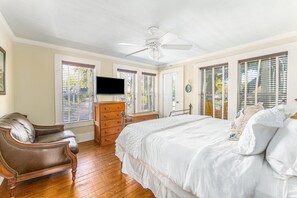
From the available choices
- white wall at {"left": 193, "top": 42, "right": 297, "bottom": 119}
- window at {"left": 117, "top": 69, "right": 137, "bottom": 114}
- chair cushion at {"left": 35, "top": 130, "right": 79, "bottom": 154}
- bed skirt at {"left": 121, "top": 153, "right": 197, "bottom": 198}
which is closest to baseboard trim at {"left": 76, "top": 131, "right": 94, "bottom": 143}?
chair cushion at {"left": 35, "top": 130, "right": 79, "bottom": 154}

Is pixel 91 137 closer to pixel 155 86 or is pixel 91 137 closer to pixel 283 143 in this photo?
pixel 155 86

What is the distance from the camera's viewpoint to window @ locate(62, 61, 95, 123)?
11.4 ft

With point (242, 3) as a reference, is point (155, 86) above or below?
below

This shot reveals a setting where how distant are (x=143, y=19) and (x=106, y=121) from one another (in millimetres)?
2513

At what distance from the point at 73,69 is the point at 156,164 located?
130 inches

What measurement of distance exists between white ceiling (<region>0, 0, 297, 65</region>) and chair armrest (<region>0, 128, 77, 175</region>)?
1717mm

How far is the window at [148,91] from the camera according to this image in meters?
4.97

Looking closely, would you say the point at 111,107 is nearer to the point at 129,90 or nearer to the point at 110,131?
the point at 110,131

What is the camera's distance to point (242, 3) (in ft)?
5.77

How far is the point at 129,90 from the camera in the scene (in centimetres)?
461

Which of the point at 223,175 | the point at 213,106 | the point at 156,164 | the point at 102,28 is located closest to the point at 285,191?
the point at 223,175

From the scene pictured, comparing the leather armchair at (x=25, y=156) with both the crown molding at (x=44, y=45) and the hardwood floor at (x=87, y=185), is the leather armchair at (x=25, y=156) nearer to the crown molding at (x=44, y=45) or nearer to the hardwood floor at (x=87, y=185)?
the hardwood floor at (x=87, y=185)

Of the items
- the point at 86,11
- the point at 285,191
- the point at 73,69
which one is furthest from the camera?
the point at 73,69

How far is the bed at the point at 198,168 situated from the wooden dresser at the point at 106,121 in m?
1.76
